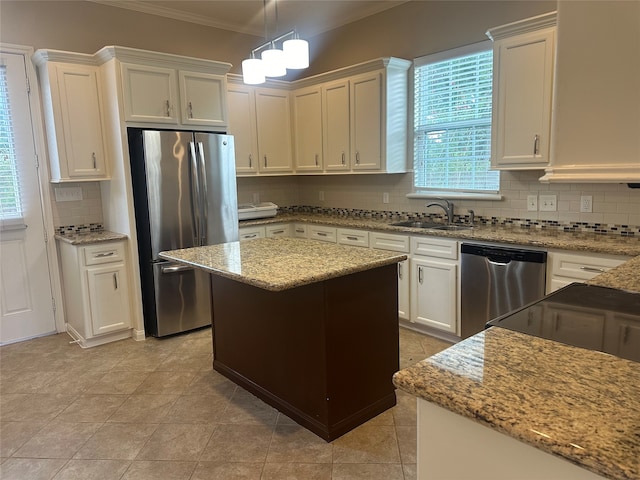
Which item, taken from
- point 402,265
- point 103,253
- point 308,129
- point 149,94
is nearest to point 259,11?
point 308,129

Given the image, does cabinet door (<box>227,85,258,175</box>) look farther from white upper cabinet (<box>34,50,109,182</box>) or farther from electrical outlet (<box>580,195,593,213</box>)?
electrical outlet (<box>580,195,593,213</box>)

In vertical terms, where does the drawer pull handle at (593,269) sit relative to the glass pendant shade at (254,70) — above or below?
below

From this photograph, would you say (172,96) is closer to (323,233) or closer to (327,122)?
(327,122)

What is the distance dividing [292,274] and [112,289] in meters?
2.33

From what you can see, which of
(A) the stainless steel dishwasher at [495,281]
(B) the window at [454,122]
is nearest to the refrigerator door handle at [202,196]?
(B) the window at [454,122]

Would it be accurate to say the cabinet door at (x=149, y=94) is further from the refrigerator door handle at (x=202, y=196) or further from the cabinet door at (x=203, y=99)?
the refrigerator door handle at (x=202, y=196)

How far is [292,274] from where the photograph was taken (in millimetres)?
2117

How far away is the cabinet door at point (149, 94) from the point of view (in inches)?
142

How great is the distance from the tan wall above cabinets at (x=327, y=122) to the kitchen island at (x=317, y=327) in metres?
1.84

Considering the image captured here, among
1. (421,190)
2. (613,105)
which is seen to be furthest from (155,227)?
(613,105)

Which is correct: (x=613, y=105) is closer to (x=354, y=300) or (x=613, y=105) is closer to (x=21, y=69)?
(x=354, y=300)

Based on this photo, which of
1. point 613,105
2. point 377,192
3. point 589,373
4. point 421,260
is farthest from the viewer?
point 377,192

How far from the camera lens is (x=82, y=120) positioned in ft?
12.2

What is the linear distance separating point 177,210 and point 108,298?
0.93 metres
